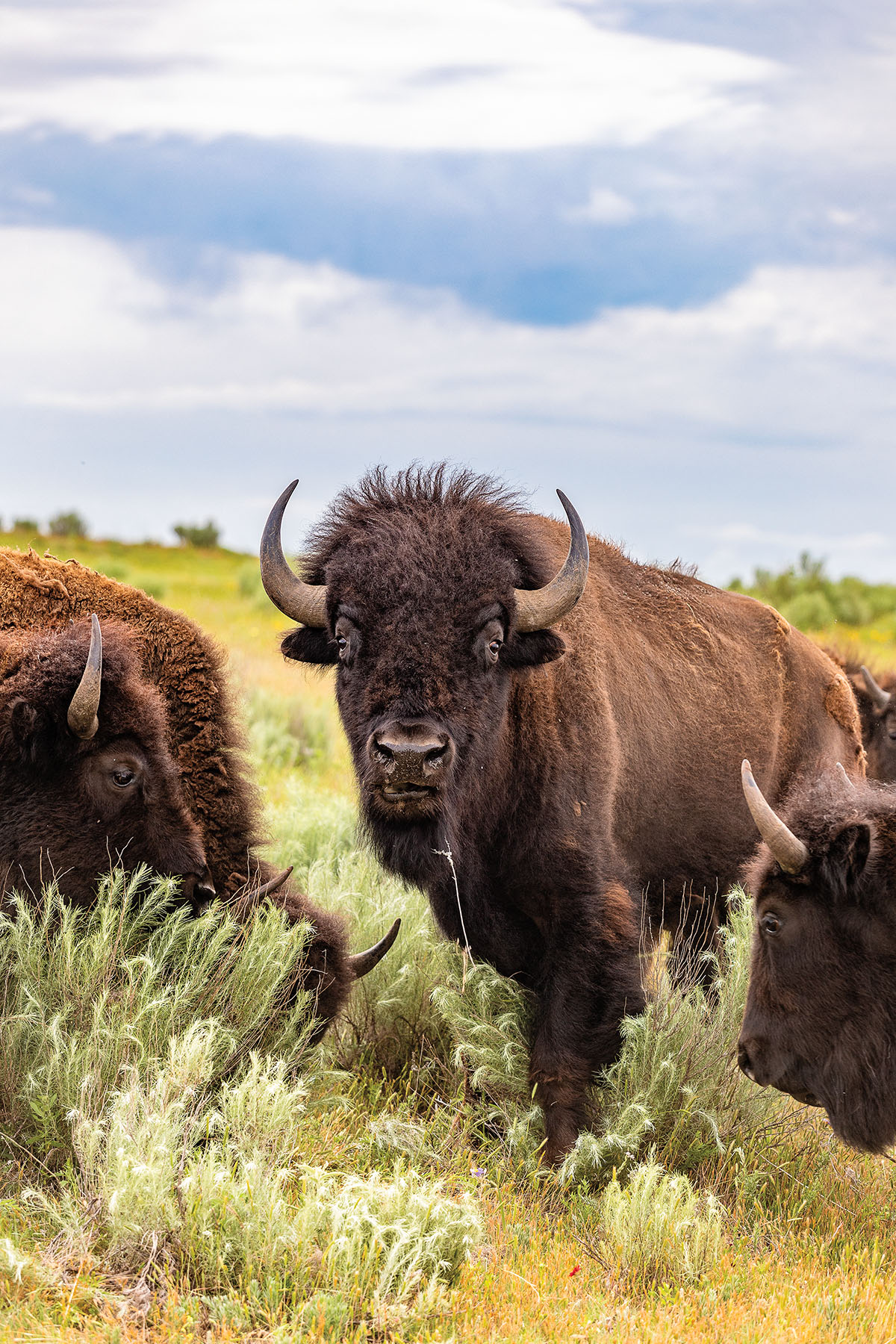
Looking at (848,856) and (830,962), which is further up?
(848,856)

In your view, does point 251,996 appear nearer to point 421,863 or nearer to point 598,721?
point 421,863

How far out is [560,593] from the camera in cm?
561

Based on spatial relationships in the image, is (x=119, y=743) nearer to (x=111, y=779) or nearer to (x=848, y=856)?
(x=111, y=779)

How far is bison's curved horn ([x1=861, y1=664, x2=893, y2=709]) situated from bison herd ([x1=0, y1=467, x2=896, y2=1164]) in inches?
214

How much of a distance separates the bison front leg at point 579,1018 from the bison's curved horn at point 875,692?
22.8 feet

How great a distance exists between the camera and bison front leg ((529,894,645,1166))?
5586 mm

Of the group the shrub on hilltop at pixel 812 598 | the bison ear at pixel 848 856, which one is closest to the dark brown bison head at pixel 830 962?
the bison ear at pixel 848 856

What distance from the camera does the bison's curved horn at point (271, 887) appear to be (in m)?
6.04

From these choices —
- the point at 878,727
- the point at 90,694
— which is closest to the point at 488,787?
the point at 90,694

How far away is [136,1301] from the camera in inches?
155

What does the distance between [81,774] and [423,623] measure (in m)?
1.68

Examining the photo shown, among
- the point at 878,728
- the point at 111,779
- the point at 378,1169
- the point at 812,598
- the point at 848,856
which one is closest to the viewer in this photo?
the point at 848,856

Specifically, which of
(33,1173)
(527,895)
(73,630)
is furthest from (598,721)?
(33,1173)

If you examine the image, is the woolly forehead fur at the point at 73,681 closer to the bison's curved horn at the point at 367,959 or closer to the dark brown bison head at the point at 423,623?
the dark brown bison head at the point at 423,623
